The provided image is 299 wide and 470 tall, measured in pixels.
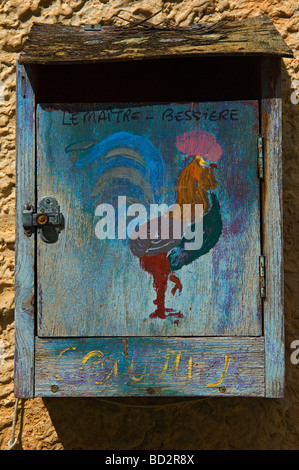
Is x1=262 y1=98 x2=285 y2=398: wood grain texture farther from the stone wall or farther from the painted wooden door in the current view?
the stone wall

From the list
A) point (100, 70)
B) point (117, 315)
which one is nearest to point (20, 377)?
point (117, 315)

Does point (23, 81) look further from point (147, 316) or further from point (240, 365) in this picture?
point (240, 365)

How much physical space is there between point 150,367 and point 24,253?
0.49 metres

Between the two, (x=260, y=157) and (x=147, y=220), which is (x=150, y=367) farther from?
(x=260, y=157)

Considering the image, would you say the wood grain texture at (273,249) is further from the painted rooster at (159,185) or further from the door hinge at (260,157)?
the painted rooster at (159,185)

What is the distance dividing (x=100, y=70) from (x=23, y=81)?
0.23 meters

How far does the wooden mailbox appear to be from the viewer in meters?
1.74

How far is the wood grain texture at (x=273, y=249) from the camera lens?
1734 mm

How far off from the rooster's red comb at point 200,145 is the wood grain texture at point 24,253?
0.43 metres

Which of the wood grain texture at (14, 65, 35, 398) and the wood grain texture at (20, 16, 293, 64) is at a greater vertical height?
the wood grain texture at (20, 16, 293, 64)

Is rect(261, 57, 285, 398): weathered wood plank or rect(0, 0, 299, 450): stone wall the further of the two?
rect(0, 0, 299, 450): stone wall

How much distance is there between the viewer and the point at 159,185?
176cm

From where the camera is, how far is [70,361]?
1.75m

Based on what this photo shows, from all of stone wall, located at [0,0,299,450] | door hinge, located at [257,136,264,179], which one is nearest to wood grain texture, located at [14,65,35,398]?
stone wall, located at [0,0,299,450]
